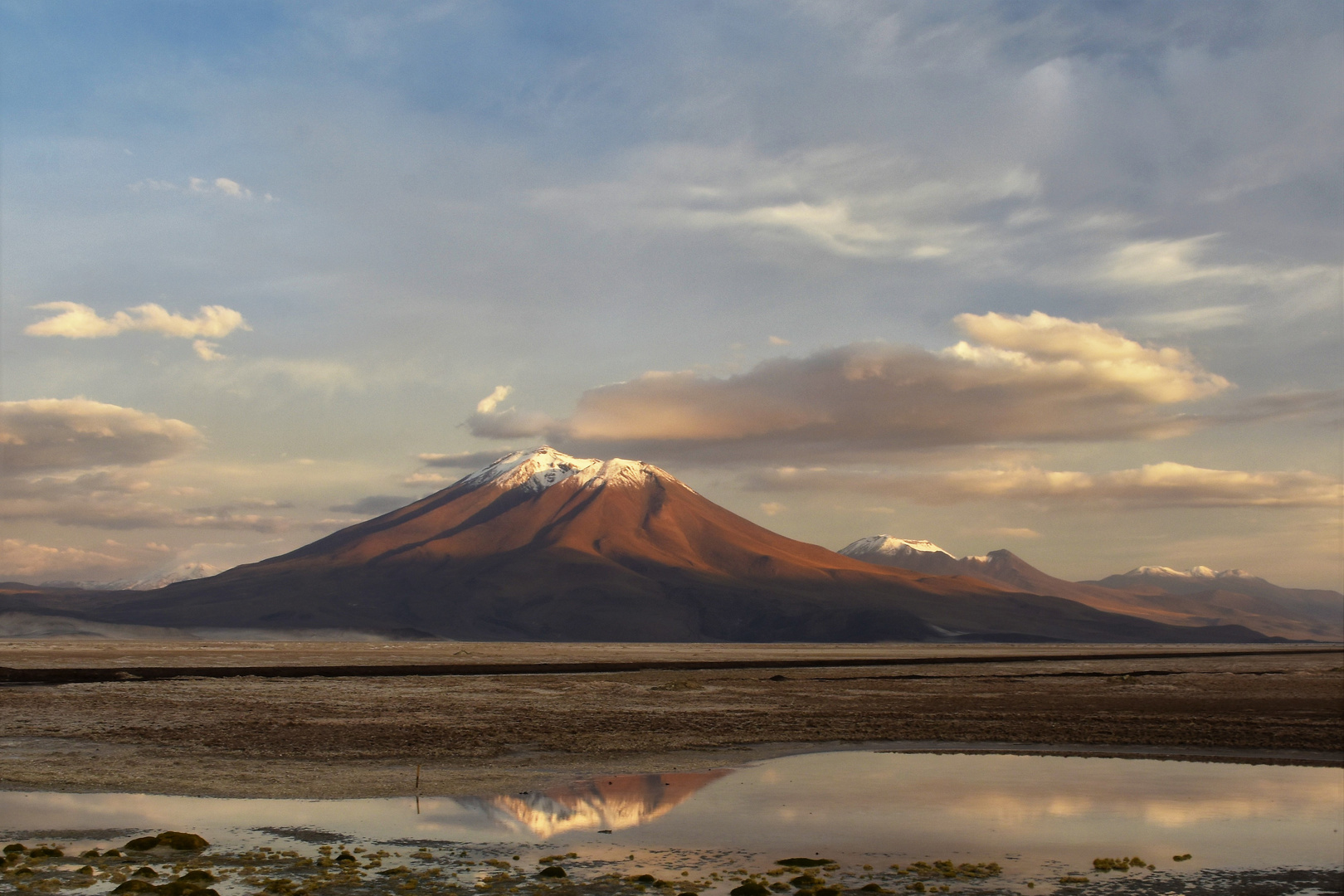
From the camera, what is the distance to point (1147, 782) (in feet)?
89.6

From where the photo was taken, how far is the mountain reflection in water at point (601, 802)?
2188cm

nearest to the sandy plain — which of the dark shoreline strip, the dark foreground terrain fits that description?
the dark shoreline strip

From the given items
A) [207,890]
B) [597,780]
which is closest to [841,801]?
[597,780]

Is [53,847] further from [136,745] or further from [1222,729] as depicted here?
[1222,729]

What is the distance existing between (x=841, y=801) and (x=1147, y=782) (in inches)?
332

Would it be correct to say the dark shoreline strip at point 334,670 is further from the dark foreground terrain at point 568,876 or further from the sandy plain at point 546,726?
the dark foreground terrain at point 568,876

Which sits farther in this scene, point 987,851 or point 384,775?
point 384,775

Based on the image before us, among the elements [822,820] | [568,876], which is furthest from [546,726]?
[568,876]

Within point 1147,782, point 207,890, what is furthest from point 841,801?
point 207,890

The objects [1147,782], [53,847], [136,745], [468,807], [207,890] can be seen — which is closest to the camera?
[207,890]

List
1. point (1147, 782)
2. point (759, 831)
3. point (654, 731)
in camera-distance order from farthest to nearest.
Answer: point (654, 731) → point (1147, 782) → point (759, 831)

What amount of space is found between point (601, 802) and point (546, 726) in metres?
16.6

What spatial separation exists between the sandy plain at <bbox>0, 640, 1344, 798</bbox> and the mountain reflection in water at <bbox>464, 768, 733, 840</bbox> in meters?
1.42

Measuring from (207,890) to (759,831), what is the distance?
31.9ft
